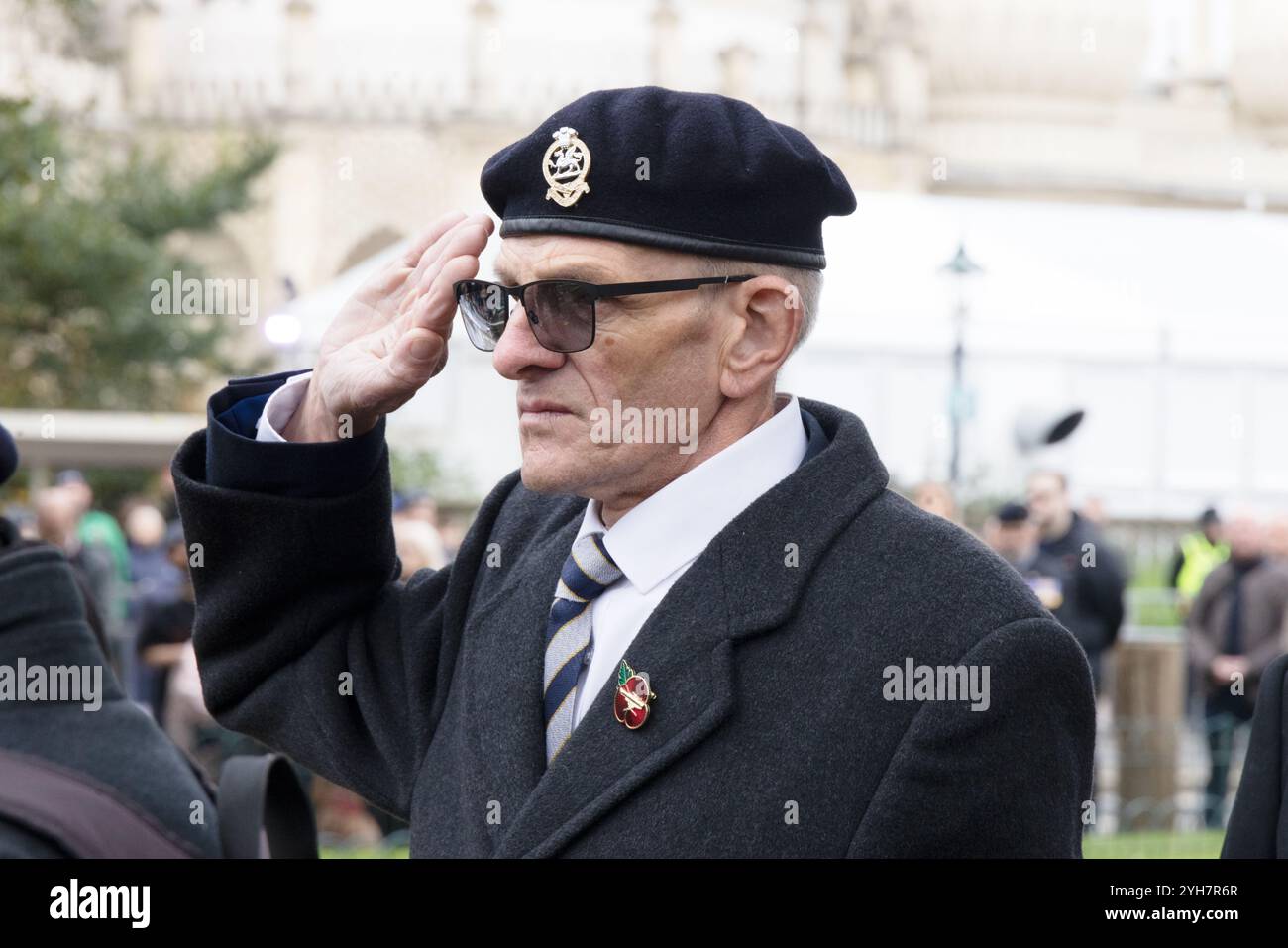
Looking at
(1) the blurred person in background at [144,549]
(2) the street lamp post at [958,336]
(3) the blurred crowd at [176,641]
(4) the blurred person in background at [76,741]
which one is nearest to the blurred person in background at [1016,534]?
(3) the blurred crowd at [176,641]

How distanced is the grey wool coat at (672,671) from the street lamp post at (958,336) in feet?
28.7

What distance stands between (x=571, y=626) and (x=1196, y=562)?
9650 millimetres

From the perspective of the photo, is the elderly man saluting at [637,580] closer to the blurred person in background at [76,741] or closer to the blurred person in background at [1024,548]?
the blurred person in background at [76,741]

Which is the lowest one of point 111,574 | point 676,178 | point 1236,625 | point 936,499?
point 111,574

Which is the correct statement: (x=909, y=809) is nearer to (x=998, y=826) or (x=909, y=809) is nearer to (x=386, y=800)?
(x=998, y=826)

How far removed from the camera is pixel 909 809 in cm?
205

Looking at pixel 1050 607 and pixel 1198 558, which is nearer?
pixel 1050 607

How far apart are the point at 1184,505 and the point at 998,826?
18.0m

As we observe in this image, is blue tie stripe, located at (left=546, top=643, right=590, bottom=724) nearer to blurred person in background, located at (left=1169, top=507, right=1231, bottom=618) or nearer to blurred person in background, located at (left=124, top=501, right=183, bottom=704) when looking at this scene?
blurred person in background, located at (left=124, top=501, right=183, bottom=704)

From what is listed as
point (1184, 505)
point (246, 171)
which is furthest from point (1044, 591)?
point (246, 171)

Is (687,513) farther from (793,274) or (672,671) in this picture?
(793,274)

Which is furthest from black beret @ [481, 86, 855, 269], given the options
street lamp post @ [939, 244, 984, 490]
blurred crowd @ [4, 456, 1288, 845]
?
street lamp post @ [939, 244, 984, 490]

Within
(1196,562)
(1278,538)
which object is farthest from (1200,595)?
(1196,562)

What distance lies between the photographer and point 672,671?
2225 mm
